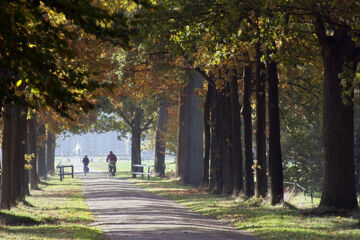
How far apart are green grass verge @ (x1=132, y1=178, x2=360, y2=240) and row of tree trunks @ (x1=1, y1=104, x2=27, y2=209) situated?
18.9 ft

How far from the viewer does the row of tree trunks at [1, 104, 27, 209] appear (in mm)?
20731

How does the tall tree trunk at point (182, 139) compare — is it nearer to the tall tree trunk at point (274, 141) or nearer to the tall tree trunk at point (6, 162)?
the tall tree trunk at point (274, 141)

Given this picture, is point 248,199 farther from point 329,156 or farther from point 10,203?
point 10,203

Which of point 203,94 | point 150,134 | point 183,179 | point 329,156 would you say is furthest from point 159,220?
point 150,134

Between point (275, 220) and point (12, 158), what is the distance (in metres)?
9.90

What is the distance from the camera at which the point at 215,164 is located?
100 ft

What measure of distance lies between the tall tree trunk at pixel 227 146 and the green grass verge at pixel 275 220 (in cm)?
359

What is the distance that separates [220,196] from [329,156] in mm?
9683

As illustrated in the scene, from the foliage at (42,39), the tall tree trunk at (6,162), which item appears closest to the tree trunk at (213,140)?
the tall tree trunk at (6,162)

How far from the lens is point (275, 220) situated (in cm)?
1677

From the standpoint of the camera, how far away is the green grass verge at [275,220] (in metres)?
14.1

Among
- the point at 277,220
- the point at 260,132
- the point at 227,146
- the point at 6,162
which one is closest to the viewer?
the point at 277,220

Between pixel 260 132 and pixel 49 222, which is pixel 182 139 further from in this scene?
pixel 49 222

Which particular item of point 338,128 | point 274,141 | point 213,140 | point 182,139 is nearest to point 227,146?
point 213,140
